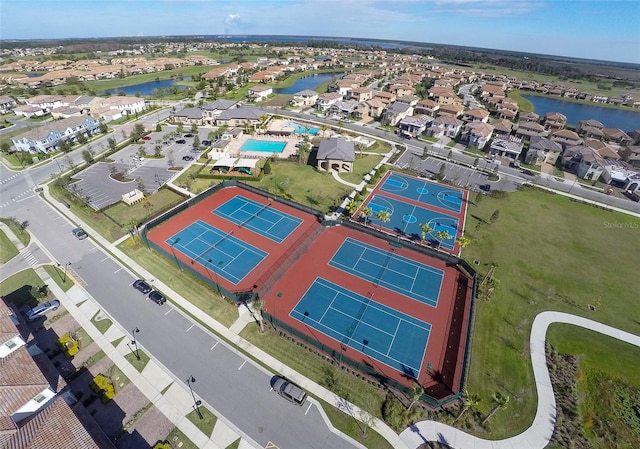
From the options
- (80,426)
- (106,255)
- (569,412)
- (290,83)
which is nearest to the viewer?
(80,426)

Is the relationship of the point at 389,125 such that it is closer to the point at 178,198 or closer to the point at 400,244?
the point at 400,244

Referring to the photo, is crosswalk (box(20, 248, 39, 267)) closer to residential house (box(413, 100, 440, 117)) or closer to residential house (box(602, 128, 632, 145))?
residential house (box(413, 100, 440, 117))

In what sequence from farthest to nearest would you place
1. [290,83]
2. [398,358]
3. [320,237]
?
[290,83] → [320,237] → [398,358]

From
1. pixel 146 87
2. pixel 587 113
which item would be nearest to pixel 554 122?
pixel 587 113

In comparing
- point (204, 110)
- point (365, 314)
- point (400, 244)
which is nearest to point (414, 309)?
point (365, 314)

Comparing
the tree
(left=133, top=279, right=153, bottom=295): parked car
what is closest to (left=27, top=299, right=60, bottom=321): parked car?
(left=133, top=279, right=153, bottom=295): parked car

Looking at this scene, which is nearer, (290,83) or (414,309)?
(414,309)

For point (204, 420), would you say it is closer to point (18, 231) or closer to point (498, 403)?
point (498, 403)

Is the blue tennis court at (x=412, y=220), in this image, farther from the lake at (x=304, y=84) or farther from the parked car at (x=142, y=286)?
the lake at (x=304, y=84)

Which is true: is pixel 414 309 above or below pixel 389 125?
below
